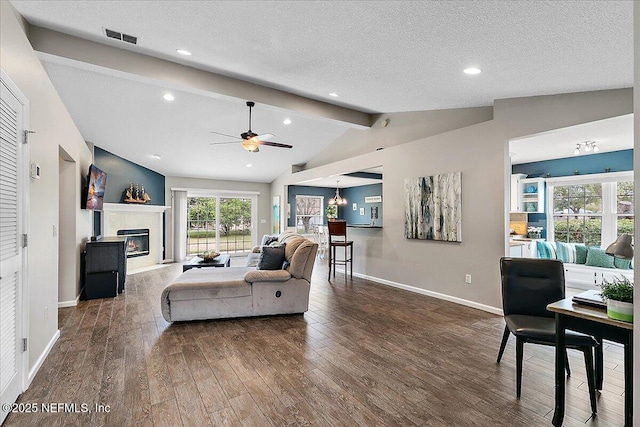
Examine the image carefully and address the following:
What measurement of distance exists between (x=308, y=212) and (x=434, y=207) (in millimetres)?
6206

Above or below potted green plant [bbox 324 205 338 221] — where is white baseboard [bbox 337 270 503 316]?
below

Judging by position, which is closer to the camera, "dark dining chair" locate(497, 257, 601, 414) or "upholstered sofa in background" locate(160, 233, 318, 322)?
"dark dining chair" locate(497, 257, 601, 414)

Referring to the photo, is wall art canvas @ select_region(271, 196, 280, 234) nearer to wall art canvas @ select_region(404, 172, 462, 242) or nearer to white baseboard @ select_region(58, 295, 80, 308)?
wall art canvas @ select_region(404, 172, 462, 242)

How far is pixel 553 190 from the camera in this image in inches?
251

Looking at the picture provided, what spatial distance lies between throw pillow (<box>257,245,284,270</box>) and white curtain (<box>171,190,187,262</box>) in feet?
18.4

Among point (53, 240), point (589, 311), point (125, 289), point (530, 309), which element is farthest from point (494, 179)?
point (125, 289)

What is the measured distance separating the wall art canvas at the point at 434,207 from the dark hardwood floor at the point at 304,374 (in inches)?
52.2

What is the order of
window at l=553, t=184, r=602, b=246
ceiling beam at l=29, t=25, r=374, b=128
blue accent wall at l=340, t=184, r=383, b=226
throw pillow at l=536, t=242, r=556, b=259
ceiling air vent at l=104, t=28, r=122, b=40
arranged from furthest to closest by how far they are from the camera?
blue accent wall at l=340, t=184, r=383, b=226 → window at l=553, t=184, r=602, b=246 → throw pillow at l=536, t=242, r=556, b=259 → ceiling beam at l=29, t=25, r=374, b=128 → ceiling air vent at l=104, t=28, r=122, b=40

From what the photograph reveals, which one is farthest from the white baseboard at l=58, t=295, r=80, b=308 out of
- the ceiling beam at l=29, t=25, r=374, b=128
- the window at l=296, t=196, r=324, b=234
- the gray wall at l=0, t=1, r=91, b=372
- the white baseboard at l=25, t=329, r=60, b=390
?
the window at l=296, t=196, r=324, b=234

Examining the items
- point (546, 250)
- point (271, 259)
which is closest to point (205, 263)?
point (271, 259)

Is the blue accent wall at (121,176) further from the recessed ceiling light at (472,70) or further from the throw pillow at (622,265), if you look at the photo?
the throw pillow at (622,265)

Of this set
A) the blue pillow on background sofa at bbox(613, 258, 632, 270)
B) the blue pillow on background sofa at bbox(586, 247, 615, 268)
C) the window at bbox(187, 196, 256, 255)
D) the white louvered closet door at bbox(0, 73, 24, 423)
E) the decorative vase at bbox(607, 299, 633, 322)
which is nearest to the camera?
the decorative vase at bbox(607, 299, 633, 322)

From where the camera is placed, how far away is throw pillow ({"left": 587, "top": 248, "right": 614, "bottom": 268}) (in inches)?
202

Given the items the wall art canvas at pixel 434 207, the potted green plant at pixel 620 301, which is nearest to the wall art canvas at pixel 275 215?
the wall art canvas at pixel 434 207
